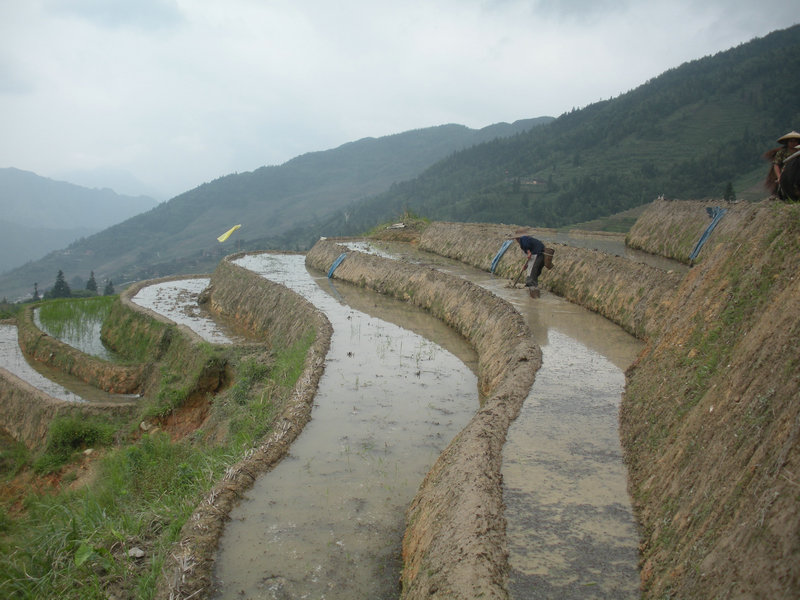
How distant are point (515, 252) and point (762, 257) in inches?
399

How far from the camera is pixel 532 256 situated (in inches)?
442

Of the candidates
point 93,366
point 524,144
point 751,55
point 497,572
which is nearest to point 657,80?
point 751,55

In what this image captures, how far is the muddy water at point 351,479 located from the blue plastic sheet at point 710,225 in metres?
6.29

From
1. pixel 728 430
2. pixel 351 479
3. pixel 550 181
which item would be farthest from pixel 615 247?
pixel 550 181

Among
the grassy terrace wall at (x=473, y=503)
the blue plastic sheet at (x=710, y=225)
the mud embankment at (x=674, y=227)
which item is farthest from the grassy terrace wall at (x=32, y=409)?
the mud embankment at (x=674, y=227)

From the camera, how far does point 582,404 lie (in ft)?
17.0

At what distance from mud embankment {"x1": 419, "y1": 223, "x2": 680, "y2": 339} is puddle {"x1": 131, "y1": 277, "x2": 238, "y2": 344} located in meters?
6.73

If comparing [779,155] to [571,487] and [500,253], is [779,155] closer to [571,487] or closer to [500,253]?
[571,487]

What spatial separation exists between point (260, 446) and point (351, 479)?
927 mm

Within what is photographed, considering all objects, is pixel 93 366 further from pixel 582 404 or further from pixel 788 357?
pixel 788 357

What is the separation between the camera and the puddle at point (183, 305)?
44.0 ft

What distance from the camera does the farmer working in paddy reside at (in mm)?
10867

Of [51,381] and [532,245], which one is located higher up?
[532,245]

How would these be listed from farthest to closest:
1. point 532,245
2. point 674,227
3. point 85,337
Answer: point 85,337
point 674,227
point 532,245
